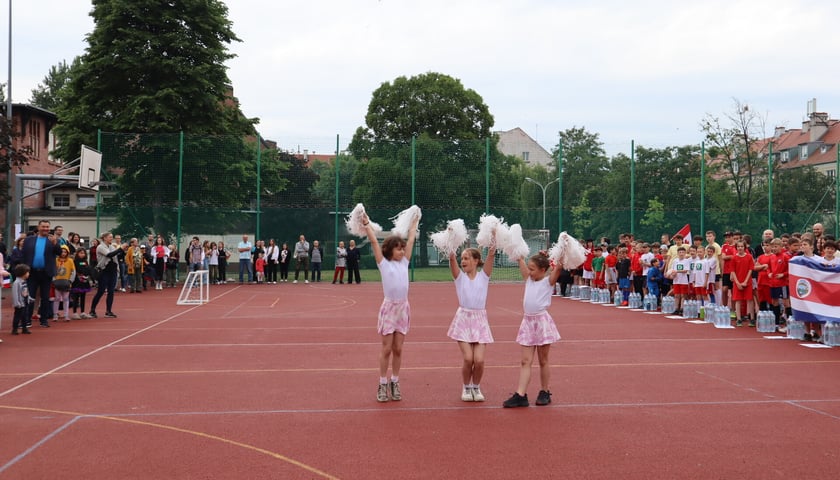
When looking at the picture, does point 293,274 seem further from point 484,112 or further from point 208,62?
point 484,112

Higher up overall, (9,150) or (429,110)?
(429,110)

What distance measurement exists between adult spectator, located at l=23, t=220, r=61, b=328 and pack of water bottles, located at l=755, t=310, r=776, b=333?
1373 centimetres

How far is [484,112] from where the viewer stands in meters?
58.7

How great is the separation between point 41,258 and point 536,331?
36.0 feet

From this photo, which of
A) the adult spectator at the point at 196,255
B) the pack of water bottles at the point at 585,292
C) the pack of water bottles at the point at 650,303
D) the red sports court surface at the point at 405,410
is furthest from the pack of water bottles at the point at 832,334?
the adult spectator at the point at 196,255

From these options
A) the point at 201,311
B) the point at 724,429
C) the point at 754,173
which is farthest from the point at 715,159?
the point at 724,429

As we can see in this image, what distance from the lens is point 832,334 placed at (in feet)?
40.6

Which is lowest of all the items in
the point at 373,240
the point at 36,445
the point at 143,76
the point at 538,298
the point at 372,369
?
the point at 36,445

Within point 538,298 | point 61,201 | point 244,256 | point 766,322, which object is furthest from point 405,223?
point 61,201

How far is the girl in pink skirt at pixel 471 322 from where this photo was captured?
788 centimetres

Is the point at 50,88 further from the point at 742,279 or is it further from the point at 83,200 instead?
the point at 742,279

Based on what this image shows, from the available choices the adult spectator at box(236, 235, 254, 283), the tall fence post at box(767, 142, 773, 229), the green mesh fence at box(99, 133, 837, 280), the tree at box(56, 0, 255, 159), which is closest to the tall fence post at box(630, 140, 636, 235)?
the green mesh fence at box(99, 133, 837, 280)

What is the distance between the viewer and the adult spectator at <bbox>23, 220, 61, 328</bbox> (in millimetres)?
14570

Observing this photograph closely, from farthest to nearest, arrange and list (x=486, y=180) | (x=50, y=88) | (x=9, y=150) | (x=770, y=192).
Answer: (x=50, y=88), (x=486, y=180), (x=770, y=192), (x=9, y=150)
